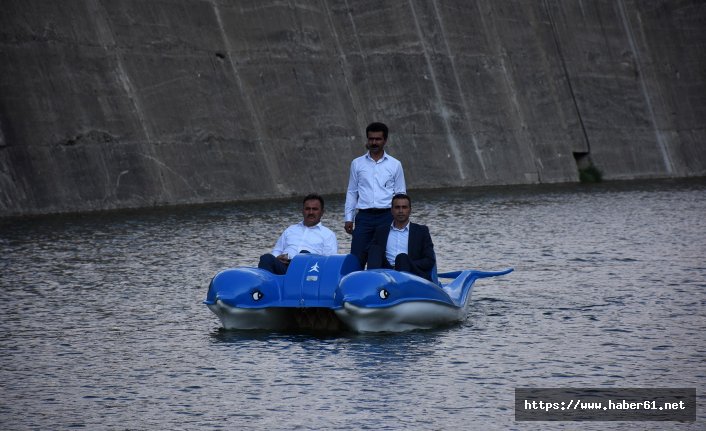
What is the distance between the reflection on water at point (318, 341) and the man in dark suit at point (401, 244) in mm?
754

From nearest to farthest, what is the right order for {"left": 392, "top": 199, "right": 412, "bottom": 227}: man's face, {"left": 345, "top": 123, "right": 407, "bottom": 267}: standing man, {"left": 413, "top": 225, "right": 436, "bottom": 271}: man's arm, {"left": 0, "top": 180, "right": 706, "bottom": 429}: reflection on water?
{"left": 0, "top": 180, "right": 706, "bottom": 429}: reflection on water → {"left": 413, "top": 225, "right": 436, "bottom": 271}: man's arm → {"left": 392, "top": 199, "right": 412, "bottom": 227}: man's face → {"left": 345, "top": 123, "right": 407, "bottom": 267}: standing man

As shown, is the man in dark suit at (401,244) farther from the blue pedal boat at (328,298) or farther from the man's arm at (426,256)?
the blue pedal boat at (328,298)

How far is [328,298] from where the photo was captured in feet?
43.6

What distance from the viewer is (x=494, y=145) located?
42.2m

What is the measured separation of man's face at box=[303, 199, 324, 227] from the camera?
1458 cm

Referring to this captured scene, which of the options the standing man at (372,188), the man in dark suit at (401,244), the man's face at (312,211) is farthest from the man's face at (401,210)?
the man's face at (312,211)

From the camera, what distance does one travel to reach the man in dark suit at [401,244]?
1410cm

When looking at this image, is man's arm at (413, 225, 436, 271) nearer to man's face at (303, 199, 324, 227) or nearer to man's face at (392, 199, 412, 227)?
man's face at (392, 199, 412, 227)

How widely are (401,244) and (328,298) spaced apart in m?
1.30

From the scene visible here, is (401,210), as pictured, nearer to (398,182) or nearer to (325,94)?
(398,182)

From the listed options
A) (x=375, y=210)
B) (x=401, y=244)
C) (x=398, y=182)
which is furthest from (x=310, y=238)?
(x=398, y=182)

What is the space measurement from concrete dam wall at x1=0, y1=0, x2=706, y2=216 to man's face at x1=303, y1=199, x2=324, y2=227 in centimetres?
1372

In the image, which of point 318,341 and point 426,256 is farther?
point 426,256

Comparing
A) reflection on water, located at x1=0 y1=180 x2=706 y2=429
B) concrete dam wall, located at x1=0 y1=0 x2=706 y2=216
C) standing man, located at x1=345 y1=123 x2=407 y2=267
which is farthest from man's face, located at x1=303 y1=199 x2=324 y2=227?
concrete dam wall, located at x1=0 y1=0 x2=706 y2=216
